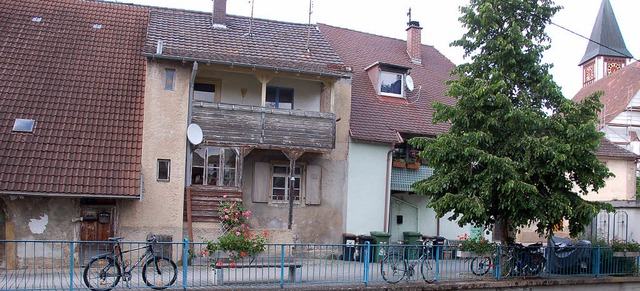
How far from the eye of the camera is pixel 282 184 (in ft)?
68.4

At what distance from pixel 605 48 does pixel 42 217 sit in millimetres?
58572

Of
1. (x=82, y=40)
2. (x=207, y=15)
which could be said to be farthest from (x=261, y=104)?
(x=82, y=40)

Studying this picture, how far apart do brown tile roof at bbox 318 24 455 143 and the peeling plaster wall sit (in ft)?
30.5

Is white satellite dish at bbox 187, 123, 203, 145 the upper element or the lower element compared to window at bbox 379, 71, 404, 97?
lower

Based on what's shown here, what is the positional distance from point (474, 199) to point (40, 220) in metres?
11.5

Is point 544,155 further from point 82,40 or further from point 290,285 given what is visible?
point 82,40

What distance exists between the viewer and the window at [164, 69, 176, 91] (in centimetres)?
1853

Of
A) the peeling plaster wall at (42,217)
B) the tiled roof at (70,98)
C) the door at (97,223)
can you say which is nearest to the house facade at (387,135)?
the tiled roof at (70,98)

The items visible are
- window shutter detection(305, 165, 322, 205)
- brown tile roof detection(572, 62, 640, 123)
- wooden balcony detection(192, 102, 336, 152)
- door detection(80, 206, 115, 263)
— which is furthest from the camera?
brown tile roof detection(572, 62, 640, 123)

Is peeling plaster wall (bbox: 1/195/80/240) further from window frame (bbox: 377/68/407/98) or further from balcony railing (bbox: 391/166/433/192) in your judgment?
window frame (bbox: 377/68/407/98)

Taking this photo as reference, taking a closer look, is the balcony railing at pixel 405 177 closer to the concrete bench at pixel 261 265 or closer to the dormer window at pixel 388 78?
the dormer window at pixel 388 78

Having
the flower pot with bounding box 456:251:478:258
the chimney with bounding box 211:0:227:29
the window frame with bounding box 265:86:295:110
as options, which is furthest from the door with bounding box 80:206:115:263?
the flower pot with bounding box 456:251:478:258

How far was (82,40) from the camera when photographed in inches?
812

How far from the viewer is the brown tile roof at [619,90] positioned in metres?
41.8
